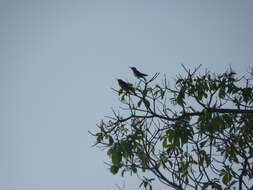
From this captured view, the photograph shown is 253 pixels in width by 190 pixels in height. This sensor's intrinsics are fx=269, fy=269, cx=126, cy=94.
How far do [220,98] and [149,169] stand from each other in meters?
1.41

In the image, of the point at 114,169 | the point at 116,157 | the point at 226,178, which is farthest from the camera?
the point at 226,178

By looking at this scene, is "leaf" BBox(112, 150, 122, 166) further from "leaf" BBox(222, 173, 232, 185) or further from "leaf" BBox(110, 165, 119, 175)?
"leaf" BBox(222, 173, 232, 185)

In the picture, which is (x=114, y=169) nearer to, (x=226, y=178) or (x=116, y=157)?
(x=116, y=157)

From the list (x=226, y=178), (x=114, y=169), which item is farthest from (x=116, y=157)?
(x=226, y=178)

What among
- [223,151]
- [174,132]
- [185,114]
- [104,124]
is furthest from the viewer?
[223,151]

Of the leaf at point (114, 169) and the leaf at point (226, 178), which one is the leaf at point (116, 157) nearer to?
the leaf at point (114, 169)

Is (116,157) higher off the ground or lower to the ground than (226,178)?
lower

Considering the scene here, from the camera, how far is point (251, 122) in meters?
3.45

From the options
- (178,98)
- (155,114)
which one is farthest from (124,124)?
(178,98)

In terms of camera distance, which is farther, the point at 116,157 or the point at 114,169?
the point at 114,169

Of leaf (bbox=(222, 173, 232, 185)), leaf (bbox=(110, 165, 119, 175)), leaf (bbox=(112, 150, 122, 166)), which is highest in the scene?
leaf (bbox=(222, 173, 232, 185))

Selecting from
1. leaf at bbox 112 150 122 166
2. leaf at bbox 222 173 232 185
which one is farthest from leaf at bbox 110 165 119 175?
leaf at bbox 222 173 232 185

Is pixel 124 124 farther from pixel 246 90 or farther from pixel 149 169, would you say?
pixel 246 90

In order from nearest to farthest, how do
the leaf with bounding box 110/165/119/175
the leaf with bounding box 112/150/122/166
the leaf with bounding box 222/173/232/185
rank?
1. the leaf with bounding box 112/150/122/166
2. the leaf with bounding box 110/165/119/175
3. the leaf with bounding box 222/173/232/185
